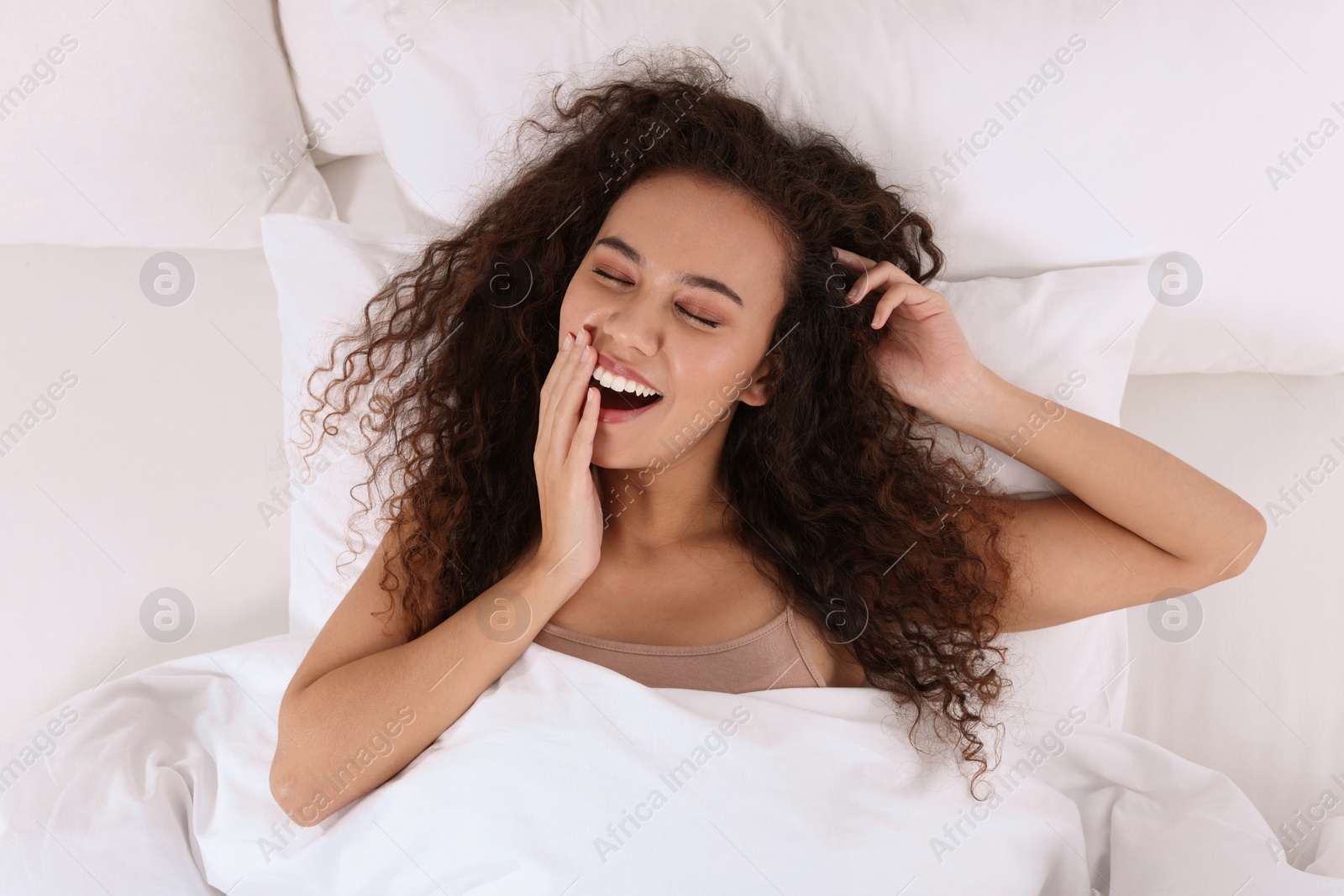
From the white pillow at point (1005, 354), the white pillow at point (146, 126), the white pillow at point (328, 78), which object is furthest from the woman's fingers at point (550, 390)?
the white pillow at point (146, 126)

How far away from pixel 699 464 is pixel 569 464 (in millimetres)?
316

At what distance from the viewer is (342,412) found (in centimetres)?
182

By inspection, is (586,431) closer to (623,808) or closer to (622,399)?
(622,399)

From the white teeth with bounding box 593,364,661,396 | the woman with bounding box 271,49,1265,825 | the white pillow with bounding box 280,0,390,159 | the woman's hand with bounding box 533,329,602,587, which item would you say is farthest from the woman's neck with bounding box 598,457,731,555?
the white pillow with bounding box 280,0,390,159

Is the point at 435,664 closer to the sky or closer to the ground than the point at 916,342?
closer to the ground

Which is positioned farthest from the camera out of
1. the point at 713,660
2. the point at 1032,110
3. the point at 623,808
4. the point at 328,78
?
the point at 328,78

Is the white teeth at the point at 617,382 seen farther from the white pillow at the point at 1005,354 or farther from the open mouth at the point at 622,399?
the white pillow at the point at 1005,354

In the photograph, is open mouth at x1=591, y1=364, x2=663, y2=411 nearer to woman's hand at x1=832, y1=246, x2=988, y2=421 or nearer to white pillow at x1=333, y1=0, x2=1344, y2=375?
woman's hand at x1=832, y1=246, x2=988, y2=421

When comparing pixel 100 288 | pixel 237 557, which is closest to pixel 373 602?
pixel 237 557

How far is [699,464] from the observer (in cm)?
176

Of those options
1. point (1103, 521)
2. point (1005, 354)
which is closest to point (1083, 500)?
point (1103, 521)

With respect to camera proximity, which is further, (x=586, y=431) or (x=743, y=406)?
(x=743, y=406)

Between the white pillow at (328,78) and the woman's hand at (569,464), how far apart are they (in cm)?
86

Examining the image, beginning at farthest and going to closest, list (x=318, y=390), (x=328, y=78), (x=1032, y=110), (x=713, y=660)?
(x=328, y=78)
(x=318, y=390)
(x=1032, y=110)
(x=713, y=660)
